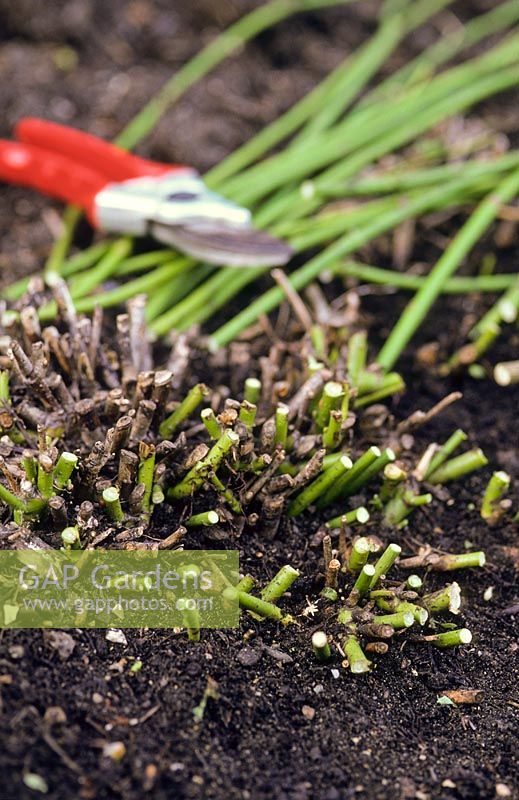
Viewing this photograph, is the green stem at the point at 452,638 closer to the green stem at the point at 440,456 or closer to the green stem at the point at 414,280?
the green stem at the point at 440,456

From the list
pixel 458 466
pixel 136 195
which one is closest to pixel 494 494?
pixel 458 466

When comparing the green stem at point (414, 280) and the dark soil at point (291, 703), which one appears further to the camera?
the green stem at point (414, 280)

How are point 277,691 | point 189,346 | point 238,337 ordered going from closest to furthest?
point 277,691 < point 189,346 < point 238,337

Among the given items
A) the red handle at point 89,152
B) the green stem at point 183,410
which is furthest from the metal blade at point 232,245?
the green stem at point 183,410

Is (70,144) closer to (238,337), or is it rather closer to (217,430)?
(238,337)

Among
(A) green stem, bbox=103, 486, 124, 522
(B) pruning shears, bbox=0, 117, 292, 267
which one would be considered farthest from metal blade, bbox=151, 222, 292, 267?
(A) green stem, bbox=103, 486, 124, 522

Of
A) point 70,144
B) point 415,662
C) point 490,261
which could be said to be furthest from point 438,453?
point 70,144

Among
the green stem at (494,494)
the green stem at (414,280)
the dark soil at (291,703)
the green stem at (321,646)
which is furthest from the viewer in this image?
the green stem at (414,280)
